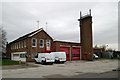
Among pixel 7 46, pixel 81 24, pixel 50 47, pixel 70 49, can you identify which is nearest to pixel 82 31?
pixel 81 24

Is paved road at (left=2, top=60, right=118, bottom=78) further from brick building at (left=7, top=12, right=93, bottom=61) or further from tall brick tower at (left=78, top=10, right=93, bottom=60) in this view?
tall brick tower at (left=78, top=10, right=93, bottom=60)

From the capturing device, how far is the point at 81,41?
51781 millimetres

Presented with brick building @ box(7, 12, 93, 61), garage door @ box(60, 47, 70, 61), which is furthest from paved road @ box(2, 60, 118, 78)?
garage door @ box(60, 47, 70, 61)

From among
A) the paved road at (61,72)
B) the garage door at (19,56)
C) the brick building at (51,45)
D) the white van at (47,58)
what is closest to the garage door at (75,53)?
the brick building at (51,45)

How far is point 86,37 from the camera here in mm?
50312

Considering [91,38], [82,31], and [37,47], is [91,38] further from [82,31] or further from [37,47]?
[37,47]

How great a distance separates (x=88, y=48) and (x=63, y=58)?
1180 cm

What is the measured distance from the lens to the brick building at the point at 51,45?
A: 4287 centimetres

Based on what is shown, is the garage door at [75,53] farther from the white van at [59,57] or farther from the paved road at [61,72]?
the paved road at [61,72]

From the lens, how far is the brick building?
4287 centimetres

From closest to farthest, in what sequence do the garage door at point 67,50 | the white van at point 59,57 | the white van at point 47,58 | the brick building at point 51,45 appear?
the white van at point 47,58
the white van at point 59,57
the brick building at point 51,45
the garage door at point 67,50

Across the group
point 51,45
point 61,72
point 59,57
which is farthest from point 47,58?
point 61,72

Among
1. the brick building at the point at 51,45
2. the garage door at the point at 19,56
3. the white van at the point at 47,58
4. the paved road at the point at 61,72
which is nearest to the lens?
the paved road at the point at 61,72

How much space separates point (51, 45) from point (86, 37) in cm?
896
